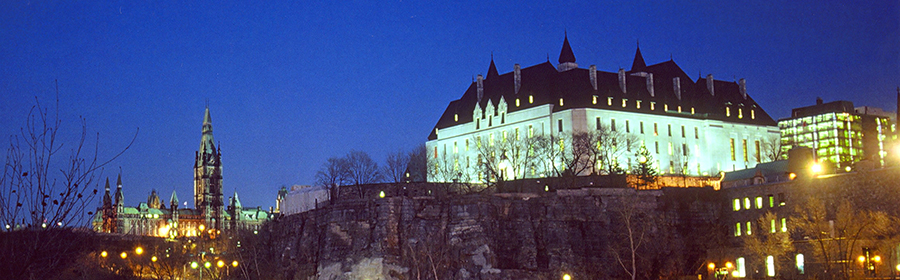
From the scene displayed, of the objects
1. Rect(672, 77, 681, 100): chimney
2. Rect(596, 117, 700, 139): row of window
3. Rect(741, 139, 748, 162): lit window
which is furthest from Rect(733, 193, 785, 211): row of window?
Rect(672, 77, 681, 100): chimney

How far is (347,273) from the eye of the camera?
317 feet

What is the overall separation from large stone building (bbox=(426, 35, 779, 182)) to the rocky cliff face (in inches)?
637

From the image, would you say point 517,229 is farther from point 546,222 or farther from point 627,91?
point 627,91

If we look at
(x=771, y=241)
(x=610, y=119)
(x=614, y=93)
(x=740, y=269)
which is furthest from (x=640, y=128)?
(x=771, y=241)

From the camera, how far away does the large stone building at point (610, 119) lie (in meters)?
120

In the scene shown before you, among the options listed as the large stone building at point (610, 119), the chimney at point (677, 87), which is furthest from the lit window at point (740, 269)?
the chimney at point (677, 87)

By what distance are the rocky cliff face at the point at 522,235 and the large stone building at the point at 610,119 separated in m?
16.2

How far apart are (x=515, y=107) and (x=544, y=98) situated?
4577 mm

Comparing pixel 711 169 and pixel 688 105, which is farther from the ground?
pixel 688 105

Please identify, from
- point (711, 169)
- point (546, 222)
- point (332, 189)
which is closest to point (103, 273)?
point (332, 189)

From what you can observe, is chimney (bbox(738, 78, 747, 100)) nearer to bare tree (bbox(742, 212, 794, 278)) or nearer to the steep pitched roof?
the steep pitched roof

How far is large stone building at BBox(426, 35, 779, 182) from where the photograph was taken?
393 feet

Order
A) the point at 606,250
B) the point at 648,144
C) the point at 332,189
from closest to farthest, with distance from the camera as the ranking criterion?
the point at 606,250 < the point at 332,189 < the point at 648,144

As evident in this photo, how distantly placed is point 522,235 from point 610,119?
29274mm
